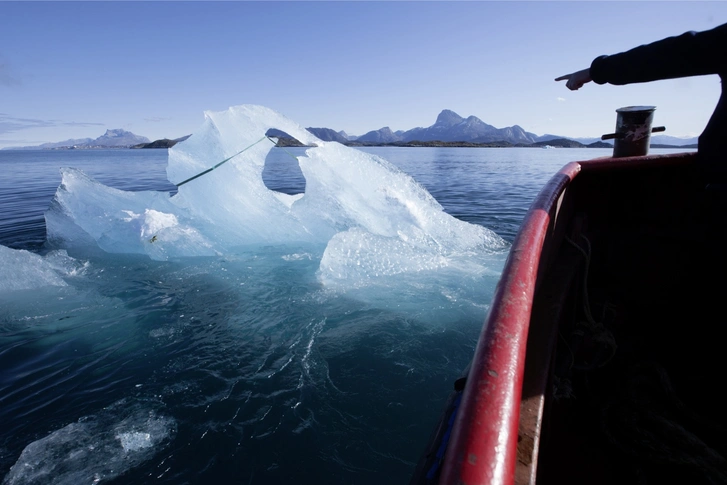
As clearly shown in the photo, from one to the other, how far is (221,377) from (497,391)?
10.0 ft

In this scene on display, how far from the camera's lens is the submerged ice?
6.55 metres

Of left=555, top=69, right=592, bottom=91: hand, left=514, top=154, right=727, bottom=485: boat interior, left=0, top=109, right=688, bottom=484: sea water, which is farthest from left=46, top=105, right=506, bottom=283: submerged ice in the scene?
left=555, top=69, right=592, bottom=91: hand

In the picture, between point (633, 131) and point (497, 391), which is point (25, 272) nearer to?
point (497, 391)

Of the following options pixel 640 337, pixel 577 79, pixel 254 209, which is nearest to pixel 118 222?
pixel 254 209

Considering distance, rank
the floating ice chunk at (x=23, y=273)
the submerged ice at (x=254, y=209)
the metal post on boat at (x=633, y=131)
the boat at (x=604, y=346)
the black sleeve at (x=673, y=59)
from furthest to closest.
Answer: the submerged ice at (x=254, y=209) → the floating ice chunk at (x=23, y=273) → the metal post on boat at (x=633, y=131) → the black sleeve at (x=673, y=59) → the boat at (x=604, y=346)

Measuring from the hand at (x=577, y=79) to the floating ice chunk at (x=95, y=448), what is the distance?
3.89 metres

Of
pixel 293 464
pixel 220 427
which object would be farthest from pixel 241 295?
pixel 293 464

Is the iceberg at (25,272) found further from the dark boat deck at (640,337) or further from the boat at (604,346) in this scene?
the dark boat deck at (640,337)

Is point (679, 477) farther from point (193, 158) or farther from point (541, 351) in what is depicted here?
point (193, 158)

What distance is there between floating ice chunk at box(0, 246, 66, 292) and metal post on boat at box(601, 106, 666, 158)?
23.6 feet

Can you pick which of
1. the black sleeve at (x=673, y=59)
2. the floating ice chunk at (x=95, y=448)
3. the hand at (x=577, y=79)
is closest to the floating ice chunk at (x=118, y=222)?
the floating ice chunk at (x=95, y=448)

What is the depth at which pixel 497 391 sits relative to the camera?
3.28ft

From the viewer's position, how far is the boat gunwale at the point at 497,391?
84 cm

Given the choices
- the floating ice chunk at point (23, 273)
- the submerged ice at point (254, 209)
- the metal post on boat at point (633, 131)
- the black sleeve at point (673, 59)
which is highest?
the black sleeve at point (673, 59)
